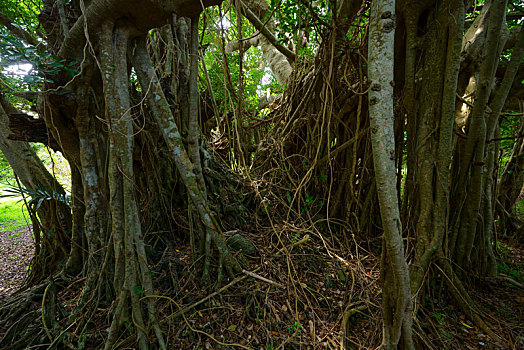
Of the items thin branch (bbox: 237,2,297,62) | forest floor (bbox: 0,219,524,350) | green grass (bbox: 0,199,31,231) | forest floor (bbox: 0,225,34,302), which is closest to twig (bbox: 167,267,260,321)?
forest floor (bbox: 0,219,524,350)

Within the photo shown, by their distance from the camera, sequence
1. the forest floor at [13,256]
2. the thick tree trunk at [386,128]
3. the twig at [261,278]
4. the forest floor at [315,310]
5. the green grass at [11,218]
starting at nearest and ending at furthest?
the thick tree trunk at [386,128]
the forest floor at [315,310]
the twig at [261,278]
the forest floor at [13,256]
the green grass at [11,218]

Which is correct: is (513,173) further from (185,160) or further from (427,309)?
(185,160)

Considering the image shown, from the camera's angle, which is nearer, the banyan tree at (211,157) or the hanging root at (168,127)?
the banyan tree at (211,157)

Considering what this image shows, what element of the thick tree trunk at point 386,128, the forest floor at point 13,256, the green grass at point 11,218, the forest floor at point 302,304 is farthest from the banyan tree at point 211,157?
the green grass at point 11,218

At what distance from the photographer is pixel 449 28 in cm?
186

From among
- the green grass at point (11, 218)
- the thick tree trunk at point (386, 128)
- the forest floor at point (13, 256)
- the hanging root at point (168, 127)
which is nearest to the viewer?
the thick tree trunk at point (386, 128)

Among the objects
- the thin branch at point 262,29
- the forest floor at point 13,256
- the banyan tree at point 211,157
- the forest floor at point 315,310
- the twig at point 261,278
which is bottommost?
the forest floor at point 13,256

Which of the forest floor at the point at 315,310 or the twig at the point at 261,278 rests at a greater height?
the twig at the point at 261,278

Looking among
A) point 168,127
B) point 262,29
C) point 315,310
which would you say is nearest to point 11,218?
point 168,127

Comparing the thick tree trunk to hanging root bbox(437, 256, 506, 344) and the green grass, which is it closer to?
hanging root bbox(437, 256, 506, 344)

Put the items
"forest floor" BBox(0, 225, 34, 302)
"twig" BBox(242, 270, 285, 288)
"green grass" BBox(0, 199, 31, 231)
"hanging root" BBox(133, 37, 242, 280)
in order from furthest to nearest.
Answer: "green grass" BBox(0, 199, 31, 231) → "forest floor" BBox(0, 225, 34, 302) → "twig" BBox(242, 270, 285, 288) → "hanging root" BBox(133, 37, 242, 280)

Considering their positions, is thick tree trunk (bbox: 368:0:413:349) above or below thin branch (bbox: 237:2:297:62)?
below

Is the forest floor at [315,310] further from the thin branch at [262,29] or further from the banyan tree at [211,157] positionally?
the thin branch at [262,29]

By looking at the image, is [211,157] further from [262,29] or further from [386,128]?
[386,128]
